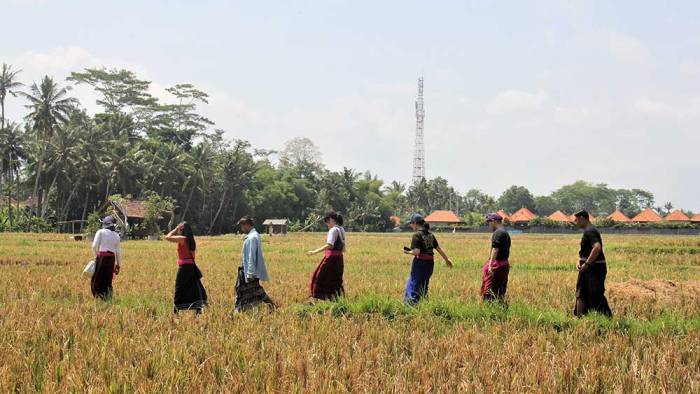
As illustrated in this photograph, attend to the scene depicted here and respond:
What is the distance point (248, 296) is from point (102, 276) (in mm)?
2495

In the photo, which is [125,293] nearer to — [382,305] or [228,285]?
[228,285]

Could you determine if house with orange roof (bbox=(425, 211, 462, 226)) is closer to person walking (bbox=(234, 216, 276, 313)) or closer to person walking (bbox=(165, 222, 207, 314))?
person walking (bbox=(234, 216, 276, 313))

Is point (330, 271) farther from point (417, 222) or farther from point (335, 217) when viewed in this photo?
point (417, 222)

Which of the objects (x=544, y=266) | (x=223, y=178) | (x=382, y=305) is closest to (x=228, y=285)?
(x=382, y=305)

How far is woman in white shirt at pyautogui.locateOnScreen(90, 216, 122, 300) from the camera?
9.16 metres

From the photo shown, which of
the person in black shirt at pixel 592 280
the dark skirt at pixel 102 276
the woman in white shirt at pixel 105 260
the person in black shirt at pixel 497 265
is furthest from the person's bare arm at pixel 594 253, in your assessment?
the dark skirt at pixel 102 276

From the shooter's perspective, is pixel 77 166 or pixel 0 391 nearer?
pixel 0 391

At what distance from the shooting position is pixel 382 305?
313 inches

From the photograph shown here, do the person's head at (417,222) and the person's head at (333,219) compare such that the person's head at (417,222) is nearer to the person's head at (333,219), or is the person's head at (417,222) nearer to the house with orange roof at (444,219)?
the person's head at (333,219)

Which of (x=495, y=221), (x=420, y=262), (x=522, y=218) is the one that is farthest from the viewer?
(x=522, y=218)

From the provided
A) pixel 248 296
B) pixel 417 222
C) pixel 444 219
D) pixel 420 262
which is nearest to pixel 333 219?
pixel 417 222

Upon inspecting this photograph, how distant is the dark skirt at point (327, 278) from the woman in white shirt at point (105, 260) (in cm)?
279

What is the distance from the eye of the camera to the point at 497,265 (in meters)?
8.36

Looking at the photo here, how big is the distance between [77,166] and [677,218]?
67.4m
